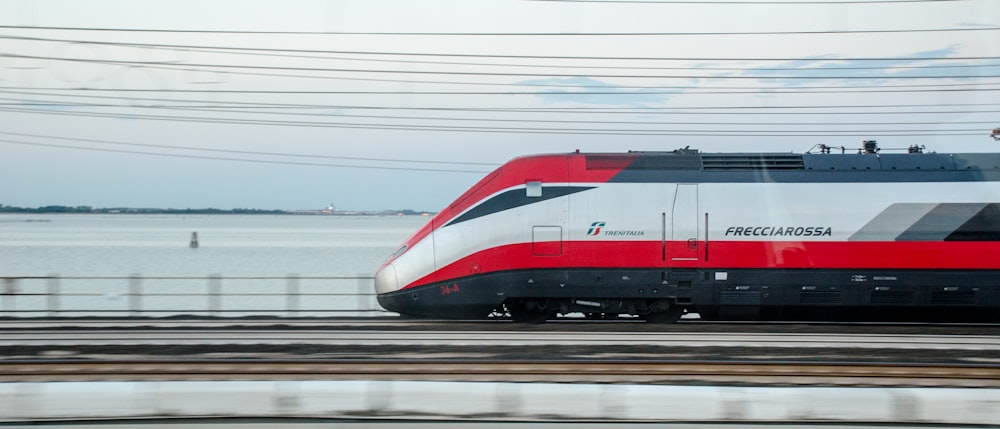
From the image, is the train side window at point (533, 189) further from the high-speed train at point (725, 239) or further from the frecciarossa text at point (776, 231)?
the frecciarossa text at point (776, 231)

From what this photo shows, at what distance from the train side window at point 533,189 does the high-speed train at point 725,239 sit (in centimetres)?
3

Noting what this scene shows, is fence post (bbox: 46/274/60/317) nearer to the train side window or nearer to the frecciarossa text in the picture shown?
the train side window

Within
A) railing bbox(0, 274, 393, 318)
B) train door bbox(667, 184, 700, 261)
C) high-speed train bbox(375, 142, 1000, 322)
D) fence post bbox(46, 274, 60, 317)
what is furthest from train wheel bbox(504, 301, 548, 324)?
railing bbox(0, 274, 393, 318)

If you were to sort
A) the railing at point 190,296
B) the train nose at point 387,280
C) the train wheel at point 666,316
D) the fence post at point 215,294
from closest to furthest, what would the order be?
the train wheel at point 666,316
the train nose at point 387,280
the fence post at point 215,294
the railing at point 190,296

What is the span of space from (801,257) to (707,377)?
6.98 m

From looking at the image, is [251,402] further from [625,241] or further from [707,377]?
[625,241]

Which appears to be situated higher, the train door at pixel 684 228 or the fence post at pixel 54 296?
the train door at pixel 684 228

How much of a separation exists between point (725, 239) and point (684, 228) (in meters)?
0.84

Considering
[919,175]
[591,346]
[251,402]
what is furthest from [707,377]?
[919,175]

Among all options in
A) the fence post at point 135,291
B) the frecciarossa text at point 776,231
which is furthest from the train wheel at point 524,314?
the fence post at point 135,291

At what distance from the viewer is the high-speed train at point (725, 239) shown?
56.8 feet

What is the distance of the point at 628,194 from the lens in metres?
17.7

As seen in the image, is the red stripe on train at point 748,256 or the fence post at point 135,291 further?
the fence post at point 135,291

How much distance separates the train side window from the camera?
17750 millimetres
